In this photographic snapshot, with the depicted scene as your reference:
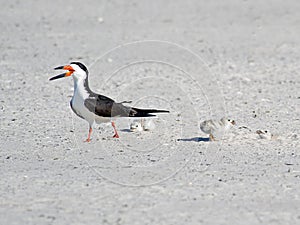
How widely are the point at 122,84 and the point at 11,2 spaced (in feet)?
24.6

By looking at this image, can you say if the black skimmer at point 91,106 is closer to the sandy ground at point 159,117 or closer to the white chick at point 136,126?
the sandy ground at point 159,117

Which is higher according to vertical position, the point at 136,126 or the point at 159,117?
the point at 159,117

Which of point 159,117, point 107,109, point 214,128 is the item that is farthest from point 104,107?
point 159,117

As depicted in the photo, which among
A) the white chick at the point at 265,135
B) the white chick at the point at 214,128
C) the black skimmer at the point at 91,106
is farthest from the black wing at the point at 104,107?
the white chick at the point at 265,135

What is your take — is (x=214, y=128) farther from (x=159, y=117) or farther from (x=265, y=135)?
(x=159, y=117)

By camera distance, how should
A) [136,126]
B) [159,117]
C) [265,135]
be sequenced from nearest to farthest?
[265,135]
[136,126]
[159,117]

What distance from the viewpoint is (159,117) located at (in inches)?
315

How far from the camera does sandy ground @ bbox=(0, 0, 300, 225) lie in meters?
5.23

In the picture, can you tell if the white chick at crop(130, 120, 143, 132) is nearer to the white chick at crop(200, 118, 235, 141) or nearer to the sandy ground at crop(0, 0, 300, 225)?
the sandy ground at crop(0, 0, 300, 225)

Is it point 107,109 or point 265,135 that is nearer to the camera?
point 107,109

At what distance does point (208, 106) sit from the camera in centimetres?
869

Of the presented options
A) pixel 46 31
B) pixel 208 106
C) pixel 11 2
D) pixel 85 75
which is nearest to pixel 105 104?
pixel 85 75

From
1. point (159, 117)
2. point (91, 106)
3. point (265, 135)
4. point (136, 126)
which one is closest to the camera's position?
point (91, 106)

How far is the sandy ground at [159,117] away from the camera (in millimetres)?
5230
